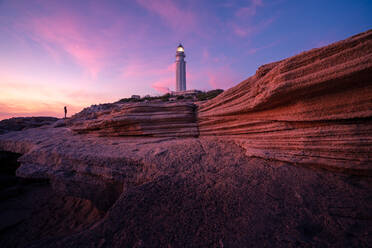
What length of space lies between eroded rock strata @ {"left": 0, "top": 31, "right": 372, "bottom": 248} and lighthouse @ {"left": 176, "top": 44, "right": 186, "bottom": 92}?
3372 cm

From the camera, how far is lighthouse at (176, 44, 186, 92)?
3703 cm

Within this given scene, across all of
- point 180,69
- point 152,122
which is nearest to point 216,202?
point 152,122

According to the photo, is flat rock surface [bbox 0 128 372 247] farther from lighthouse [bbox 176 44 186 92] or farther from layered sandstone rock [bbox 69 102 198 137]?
lighthouse [bbox 176 44 186 92]

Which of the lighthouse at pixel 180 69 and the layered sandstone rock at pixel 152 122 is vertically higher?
the lighthouse at pixel 180 69

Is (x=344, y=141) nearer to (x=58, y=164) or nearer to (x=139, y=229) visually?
(x=139, y=229)

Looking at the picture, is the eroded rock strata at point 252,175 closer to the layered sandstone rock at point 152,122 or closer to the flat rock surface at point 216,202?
the flat rock surface at point 216,202

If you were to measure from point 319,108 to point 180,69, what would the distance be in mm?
37419

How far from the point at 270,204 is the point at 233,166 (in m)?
A: 0.98

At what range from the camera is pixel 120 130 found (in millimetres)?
5477

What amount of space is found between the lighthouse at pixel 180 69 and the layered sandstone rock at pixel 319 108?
1357 inches

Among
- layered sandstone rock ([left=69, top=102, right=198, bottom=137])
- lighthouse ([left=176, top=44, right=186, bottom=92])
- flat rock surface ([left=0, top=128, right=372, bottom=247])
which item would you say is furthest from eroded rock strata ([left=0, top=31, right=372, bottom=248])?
lighthouse ([left=176, top=44, right=186, bottom=92])

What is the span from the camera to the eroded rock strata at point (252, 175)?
1706 millimetres

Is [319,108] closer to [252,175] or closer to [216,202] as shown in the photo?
[252,175]

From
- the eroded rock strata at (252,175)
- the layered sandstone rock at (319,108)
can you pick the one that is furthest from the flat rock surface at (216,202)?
the layered sandstone rock at (319,108)
